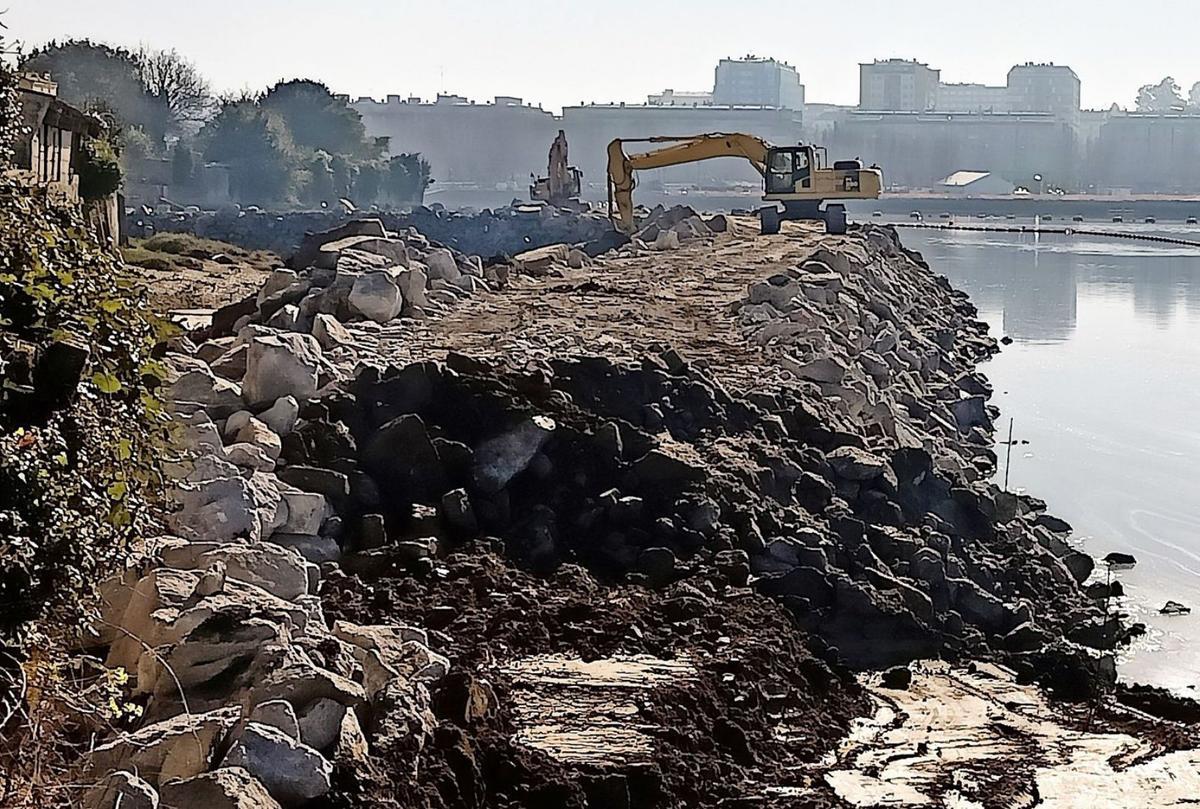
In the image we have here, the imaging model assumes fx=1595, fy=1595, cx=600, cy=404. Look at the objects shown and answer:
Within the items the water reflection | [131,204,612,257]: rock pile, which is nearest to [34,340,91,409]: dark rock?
the water reflection

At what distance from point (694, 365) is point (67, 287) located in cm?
857

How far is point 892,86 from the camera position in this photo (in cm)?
16612

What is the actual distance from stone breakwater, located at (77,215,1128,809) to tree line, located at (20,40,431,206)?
4384 centimetres

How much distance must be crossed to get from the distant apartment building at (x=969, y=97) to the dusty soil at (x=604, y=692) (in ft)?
555

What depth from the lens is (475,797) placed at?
6.03 meters

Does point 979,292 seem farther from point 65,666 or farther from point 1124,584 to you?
point 65,666

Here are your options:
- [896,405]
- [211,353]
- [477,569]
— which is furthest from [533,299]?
[477,569]

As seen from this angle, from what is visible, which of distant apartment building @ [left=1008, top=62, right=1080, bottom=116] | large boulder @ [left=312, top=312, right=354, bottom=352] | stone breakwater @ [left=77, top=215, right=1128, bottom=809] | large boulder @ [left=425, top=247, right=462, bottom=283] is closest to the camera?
stone breakwater @ [left=77, top=215, right=1128, bottom=809]

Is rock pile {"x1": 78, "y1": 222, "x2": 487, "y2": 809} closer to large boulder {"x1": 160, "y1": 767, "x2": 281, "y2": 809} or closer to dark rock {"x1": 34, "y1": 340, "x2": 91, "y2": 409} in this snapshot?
large boulder {"x1": 160, "y1": 767, "x2": 281, "y2": 809}

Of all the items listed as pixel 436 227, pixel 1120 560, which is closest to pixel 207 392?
pixel 1120 560

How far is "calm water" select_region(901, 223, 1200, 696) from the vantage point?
12.6 meters

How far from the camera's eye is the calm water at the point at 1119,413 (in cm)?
1261

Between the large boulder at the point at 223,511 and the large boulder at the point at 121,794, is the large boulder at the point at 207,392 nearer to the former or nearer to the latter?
the large boulder at the point at 223,511

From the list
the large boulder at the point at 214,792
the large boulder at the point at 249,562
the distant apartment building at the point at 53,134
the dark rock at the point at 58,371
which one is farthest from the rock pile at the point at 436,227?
the large boulder at the point at 214,792
